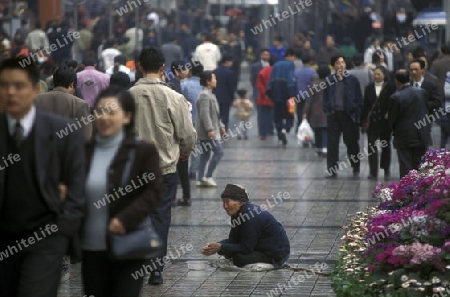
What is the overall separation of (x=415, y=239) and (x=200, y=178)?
8505mm

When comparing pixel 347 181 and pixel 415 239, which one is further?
pixel 347 181

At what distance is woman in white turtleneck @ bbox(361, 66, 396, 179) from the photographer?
1775 centimetres

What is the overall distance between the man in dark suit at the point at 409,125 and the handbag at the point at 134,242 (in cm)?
903

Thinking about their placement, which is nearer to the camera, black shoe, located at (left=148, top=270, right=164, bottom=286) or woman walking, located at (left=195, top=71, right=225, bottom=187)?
black shoe, located at (left=148, top=270, right=164, bottom=286)

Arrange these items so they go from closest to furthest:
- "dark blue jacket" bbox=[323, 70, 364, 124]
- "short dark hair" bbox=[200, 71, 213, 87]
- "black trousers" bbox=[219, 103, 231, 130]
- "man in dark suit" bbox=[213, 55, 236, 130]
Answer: "short dark hair" bbox=[200, 71, 213, 87] < "dark blue jacket" bbox=[323, 70, 364, 124] < "man in dark suit" bbox=[213, 55, 236, 130] < "black trousers" bbox=[219, 103, 231, 130]

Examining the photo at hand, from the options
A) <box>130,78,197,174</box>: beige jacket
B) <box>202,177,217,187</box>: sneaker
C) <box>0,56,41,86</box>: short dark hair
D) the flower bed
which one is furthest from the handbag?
<box>202,177,217,187</box>: sneaker

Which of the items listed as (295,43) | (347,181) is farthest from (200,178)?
(295,43)

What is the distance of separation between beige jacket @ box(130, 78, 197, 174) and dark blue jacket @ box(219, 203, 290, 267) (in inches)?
37.0

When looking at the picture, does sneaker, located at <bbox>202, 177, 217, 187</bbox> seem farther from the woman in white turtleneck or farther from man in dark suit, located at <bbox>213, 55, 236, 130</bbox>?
man in dark suit, located at <bbox>213, 55, 236, 130</bbox>

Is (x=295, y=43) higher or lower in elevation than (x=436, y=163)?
lower

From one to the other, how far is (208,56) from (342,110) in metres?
9.59

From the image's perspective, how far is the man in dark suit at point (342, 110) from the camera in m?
18.1

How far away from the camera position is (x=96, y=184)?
6.45 meters

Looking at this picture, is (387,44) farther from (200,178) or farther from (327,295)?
(327,295)
